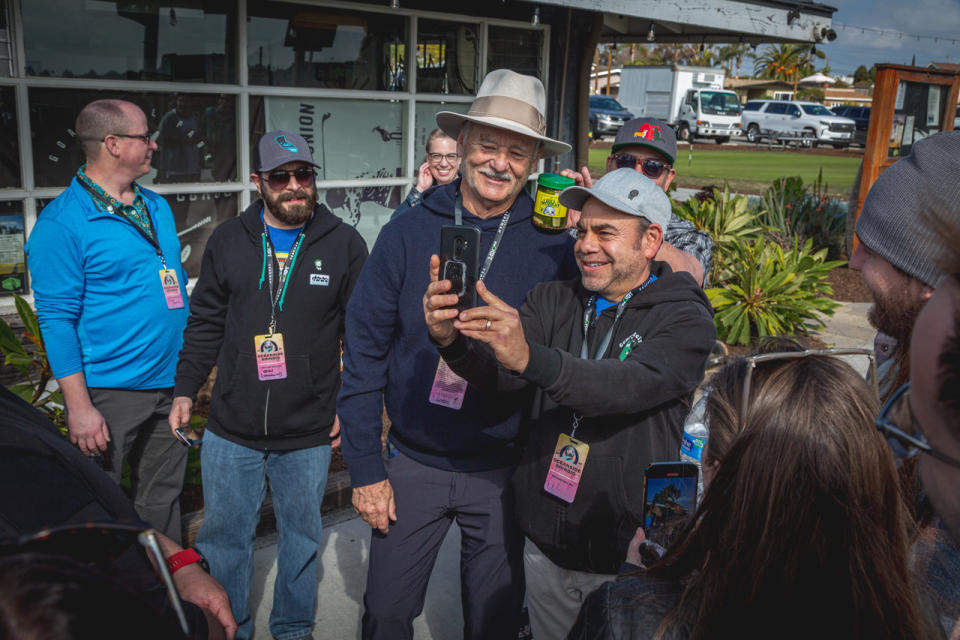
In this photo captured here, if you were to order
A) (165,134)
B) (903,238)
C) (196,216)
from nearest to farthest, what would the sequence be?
(903,238)
(165,134)
(196,216)

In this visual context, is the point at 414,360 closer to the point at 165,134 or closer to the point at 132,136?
the point at 132,136

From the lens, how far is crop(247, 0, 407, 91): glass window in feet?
17.6

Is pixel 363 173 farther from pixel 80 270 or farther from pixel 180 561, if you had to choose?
pixel 180 561

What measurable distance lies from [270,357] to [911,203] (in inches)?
94.4

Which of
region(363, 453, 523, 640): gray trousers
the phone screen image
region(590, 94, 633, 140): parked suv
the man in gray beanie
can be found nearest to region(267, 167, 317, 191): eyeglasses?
region(363, 453, 523, 640): gray trousers

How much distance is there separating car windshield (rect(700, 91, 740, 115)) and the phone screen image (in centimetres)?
3725

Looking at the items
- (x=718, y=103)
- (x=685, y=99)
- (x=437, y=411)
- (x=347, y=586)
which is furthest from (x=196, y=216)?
(x=685, y=99)

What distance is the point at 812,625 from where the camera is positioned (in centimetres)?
127

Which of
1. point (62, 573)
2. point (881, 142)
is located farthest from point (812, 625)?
point (881, 142)

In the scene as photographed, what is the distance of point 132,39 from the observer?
480 cm

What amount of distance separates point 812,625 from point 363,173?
17.6 feet

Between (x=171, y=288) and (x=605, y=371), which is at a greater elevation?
(x=605, y=371)

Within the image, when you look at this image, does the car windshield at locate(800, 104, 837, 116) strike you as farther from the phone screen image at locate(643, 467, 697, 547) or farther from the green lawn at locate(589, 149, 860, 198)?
the phone screen image at locate(643, 467, 697, 547)

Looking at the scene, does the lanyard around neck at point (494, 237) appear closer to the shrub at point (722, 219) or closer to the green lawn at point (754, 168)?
the shrub at point (722, 219)
